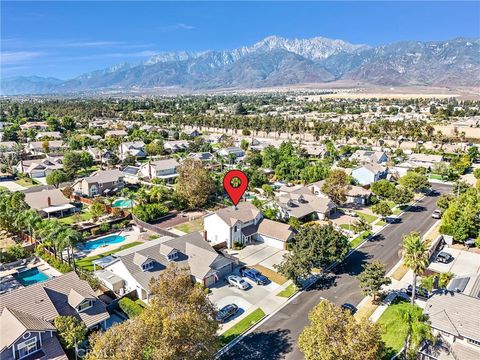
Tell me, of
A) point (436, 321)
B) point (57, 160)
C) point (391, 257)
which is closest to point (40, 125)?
point (57, 160)

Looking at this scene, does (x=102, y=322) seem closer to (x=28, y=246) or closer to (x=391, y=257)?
(x=28, y=246)

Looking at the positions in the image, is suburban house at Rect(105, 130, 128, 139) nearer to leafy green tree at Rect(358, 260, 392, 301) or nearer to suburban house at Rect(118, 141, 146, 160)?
suburban house at Rect(118, 141, 146, 160)

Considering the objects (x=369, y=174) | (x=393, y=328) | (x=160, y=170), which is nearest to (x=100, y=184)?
(x=160, y=170)

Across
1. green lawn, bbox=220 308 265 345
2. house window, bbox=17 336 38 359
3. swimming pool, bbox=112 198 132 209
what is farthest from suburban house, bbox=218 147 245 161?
house window, bbox=17 336 38 359

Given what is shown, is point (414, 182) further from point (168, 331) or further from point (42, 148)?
point (42, 148)

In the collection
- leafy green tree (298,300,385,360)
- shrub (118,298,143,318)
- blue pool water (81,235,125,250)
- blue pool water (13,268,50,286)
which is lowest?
blue pool water (81,235,125,250)
